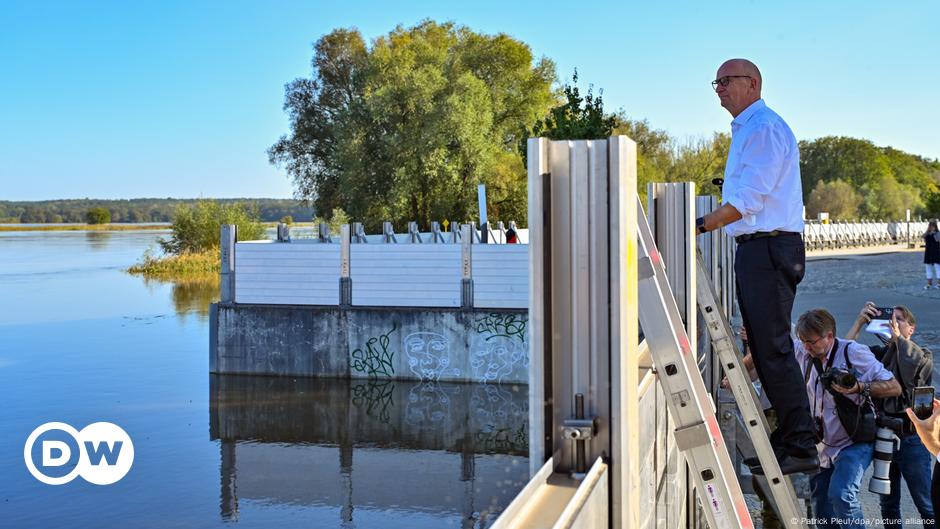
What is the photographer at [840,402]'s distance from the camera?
17.9 feet

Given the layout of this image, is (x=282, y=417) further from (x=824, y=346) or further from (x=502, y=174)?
(x=502, y=174)

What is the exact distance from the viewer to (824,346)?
5.55m

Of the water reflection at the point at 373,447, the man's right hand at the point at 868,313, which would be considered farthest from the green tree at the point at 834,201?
the man's right hand at the point at 868,313

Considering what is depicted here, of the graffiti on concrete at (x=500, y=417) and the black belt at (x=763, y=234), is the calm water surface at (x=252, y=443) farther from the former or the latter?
the black belt at (x=763, y=234)

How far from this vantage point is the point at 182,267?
62.5m

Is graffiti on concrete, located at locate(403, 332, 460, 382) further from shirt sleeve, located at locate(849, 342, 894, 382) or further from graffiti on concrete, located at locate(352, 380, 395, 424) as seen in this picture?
shirt sleeve, located at locate(849, 342, 894, 382)

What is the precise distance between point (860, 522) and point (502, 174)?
41.0m

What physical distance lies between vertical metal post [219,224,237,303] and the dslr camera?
18.0 meters

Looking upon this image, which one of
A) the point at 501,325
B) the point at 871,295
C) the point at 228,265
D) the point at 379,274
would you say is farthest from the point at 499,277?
the point at 871,295

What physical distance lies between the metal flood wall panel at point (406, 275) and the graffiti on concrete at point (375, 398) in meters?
1.68

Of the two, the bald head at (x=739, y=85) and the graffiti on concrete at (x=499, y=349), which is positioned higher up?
the bald head at (x=739, y=85)

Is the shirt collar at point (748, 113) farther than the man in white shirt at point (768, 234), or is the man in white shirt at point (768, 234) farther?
the shirt collar at point (748, 113)

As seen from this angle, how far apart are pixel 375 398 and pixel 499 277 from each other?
3453 mm

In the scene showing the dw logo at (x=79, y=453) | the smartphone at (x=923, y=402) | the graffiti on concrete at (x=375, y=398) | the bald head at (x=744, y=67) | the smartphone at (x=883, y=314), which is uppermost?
the bald head at (x=744, y=67)
